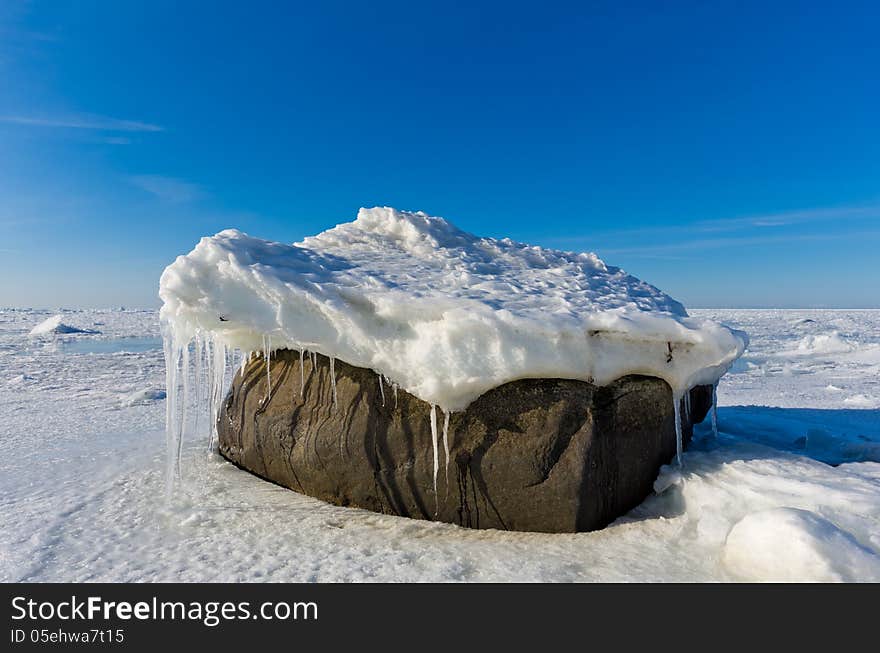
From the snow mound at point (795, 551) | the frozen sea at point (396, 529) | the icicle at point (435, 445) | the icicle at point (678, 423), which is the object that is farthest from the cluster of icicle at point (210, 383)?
the snow mound at point (795, 551)

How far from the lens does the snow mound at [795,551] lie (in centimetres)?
202

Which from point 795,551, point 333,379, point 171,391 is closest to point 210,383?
point 171,391

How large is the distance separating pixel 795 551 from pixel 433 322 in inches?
76.9

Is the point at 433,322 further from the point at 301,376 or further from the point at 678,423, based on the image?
the point at 678,423

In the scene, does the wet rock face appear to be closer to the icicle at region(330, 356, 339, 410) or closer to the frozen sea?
the icicle at region(330, 356, 339, 410)

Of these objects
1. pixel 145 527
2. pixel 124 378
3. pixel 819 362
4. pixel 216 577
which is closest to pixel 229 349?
pixel 145 527

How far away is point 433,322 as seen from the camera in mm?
2873

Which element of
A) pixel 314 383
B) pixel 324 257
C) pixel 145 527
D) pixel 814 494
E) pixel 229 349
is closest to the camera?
pixel 814 494

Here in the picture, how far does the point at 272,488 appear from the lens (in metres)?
3.38

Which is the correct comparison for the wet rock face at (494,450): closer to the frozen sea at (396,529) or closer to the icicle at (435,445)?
the icicle at (435,445)

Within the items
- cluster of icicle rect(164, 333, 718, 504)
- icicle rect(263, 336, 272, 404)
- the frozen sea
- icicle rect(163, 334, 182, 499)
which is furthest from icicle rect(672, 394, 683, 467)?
icicle rect(163, 334, 182, 499)

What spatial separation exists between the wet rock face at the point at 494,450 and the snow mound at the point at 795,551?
701 mm
